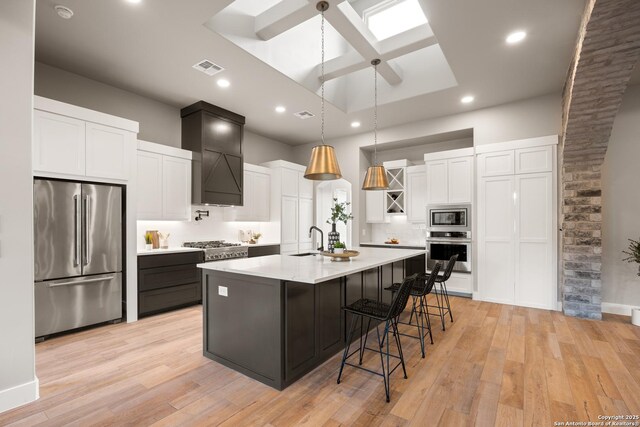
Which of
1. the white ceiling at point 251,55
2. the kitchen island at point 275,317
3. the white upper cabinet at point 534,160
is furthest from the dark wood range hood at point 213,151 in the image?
the white upper cabinet at point 534,160

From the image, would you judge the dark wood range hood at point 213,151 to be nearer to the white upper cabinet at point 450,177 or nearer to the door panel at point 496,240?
the white upper cabinet at point 450,177

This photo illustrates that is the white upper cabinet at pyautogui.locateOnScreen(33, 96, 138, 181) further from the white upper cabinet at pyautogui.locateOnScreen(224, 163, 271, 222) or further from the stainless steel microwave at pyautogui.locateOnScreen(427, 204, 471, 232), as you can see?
the stainless steel microwave at pyautogui.locateOnScreen(427, 204, 471, 232)

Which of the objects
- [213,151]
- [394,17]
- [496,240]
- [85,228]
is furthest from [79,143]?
[496,240]

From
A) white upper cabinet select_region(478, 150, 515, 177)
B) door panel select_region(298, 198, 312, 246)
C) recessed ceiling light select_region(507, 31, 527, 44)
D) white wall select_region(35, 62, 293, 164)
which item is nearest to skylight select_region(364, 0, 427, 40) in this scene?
recessed ceiling light select_region(507, 31, 527, 44)

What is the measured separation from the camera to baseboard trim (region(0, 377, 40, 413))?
2.10 meters

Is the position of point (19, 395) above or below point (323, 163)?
below

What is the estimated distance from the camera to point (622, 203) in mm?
4371

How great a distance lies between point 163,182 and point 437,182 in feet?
14.9

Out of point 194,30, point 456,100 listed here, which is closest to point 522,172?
point 456,100

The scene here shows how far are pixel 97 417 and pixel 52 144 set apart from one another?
112 inches

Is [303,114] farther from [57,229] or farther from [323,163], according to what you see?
[57,229]

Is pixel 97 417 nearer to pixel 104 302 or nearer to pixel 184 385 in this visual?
pixel 184 385

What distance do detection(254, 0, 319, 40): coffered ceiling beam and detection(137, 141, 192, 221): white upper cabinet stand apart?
7.51 feet

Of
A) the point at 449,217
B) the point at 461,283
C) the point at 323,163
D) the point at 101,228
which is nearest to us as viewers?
the point at 323,163
